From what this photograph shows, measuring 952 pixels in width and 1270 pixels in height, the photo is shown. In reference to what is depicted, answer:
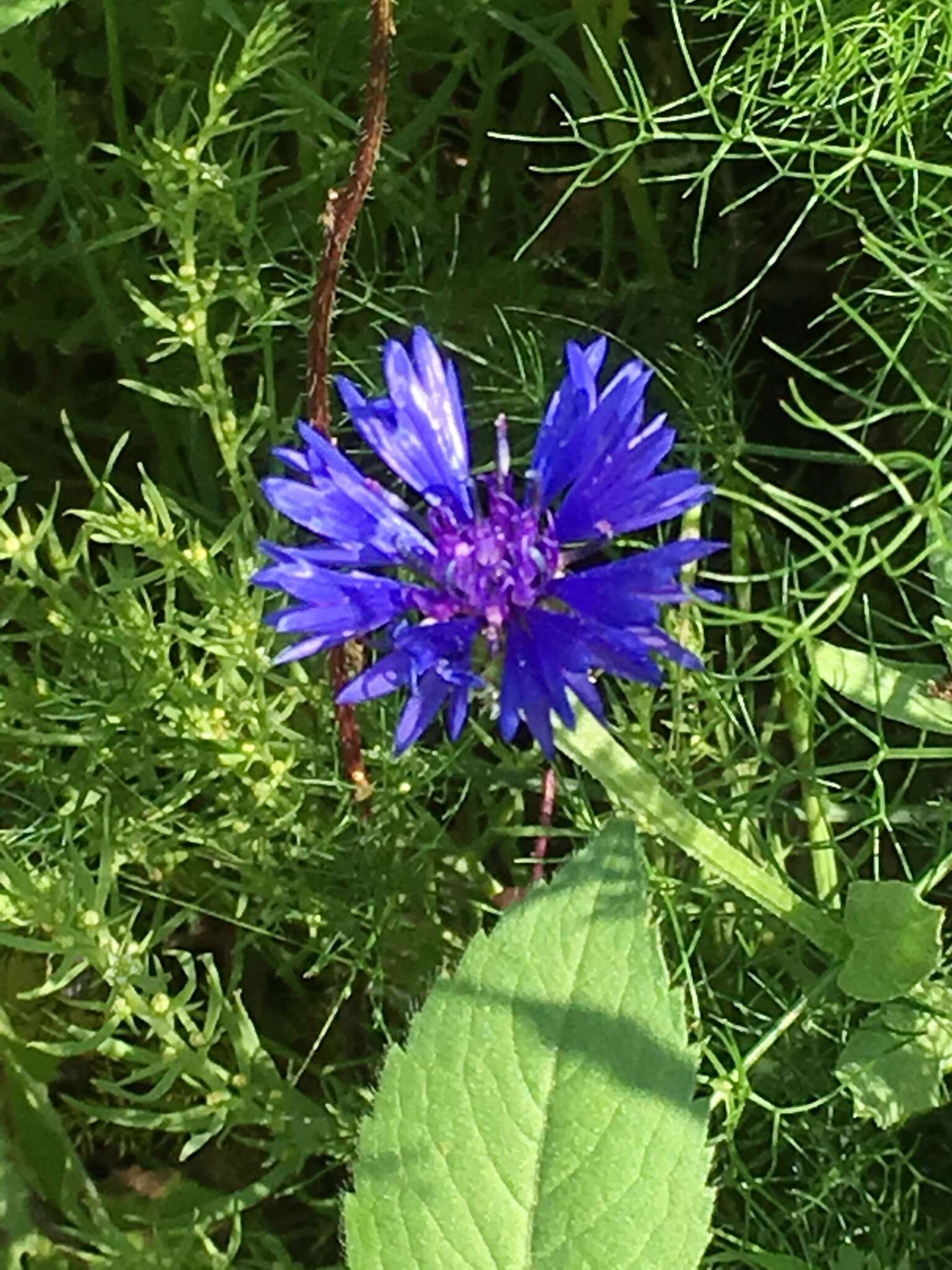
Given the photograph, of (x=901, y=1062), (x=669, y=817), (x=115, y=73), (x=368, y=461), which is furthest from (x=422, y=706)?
(x=115, y=73)

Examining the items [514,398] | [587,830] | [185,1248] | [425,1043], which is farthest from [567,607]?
[185,1248]

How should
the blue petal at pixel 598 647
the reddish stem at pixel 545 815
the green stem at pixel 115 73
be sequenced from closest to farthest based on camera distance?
the blue petal at pixel 598 647, the reddish stem at pixel 545 815, the green stem at pixel 115 73

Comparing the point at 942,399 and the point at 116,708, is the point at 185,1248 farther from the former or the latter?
the point at 942,399

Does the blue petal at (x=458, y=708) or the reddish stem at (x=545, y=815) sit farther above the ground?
the blue petal at (x=458, y=708)

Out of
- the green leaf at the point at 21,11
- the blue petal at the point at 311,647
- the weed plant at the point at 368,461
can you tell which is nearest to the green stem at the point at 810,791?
the weed plant at the point at 368,461

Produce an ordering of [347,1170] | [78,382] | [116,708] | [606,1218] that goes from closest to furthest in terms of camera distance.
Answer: [606,1218], [116,708], [347,1170], [78,382]

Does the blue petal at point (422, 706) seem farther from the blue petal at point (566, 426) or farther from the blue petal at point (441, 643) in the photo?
the blue petal at point (566, 426)
